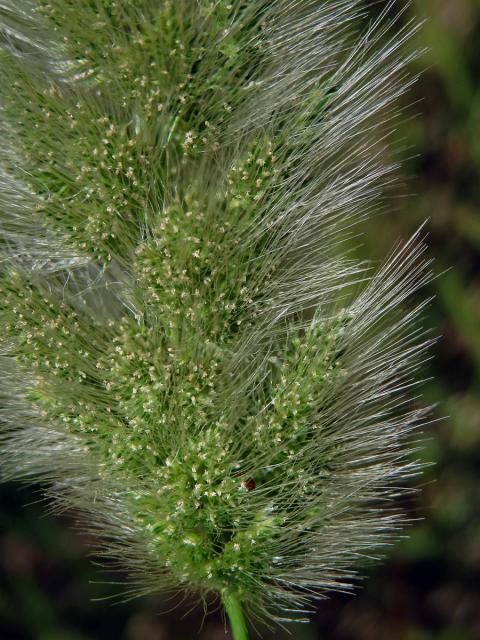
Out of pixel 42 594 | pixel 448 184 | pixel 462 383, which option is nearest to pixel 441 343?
pixel 462 383

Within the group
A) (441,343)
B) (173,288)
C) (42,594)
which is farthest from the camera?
(441,343)

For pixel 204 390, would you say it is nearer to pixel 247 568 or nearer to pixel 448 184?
pixel 247 568

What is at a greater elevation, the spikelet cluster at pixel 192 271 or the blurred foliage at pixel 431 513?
the spikelet cluster at pixel 192 271

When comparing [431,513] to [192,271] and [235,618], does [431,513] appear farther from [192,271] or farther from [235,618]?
[192,271]

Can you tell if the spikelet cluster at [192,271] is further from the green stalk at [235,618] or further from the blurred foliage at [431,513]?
the blurred foliage at [431,513]

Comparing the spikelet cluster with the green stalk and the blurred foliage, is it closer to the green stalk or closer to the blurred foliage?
the green stalk

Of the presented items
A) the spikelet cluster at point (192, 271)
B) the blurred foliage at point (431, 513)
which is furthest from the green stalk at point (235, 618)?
the blurred foliage at point (431, 513)
